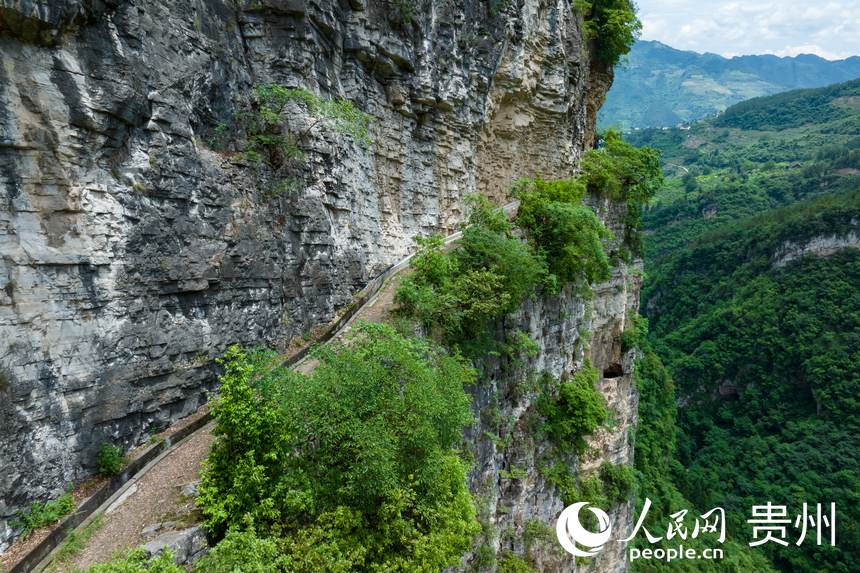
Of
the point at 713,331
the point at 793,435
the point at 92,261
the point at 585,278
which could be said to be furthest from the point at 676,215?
the point at 92,261

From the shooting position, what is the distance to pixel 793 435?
45.2 metres

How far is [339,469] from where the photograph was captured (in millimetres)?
7379

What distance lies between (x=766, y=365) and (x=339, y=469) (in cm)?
5820

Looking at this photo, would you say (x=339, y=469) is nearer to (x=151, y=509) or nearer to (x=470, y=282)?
(x=151, y=509)

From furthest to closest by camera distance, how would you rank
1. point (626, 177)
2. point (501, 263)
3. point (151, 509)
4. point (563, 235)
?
1. point (626, 177)
2. point (563, 235)
3. point (501, 263)
4. point (151, 509)

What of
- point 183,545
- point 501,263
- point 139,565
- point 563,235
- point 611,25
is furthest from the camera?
point 611,25

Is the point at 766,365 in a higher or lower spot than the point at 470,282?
lower

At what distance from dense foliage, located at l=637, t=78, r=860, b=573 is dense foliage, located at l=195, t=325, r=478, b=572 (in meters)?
31.5

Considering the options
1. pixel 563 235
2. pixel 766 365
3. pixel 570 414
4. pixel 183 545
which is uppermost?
pixel 563 235

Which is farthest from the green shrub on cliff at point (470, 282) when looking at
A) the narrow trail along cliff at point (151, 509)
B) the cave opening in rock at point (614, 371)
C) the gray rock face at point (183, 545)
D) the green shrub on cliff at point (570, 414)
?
the cave opening in rock at point (614, 371)

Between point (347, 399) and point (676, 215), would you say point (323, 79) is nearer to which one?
point (347, 399)

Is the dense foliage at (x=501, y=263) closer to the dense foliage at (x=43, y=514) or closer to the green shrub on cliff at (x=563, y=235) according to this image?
the green shrub on cliff at (x=563, y=235)

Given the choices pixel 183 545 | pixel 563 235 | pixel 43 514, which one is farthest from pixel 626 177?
pixel 43 514

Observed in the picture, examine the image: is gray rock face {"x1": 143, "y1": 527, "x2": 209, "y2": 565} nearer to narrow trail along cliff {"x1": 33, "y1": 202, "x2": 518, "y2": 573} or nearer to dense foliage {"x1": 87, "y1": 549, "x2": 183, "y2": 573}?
narrow trail along cliff {"x1": 33, "y1": 202, "x2": 518, "y2": 573}
